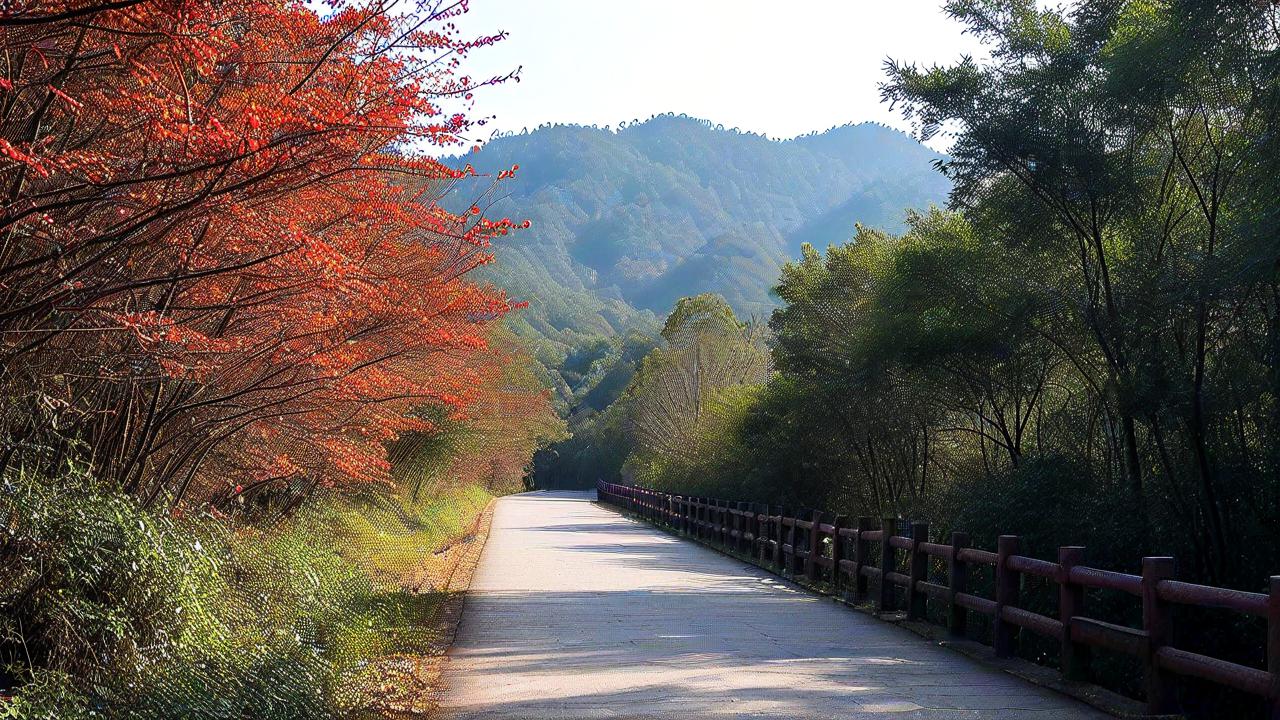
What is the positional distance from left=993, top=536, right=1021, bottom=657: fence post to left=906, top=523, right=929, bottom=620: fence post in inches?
73.0

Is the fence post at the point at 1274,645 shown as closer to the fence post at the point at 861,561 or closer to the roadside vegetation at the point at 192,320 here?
the roadside vegetation at the point at 192,320

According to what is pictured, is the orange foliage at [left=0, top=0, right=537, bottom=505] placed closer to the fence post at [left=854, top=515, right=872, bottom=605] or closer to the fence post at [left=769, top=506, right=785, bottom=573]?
the fence post at [left=854, top=515, right=872, bottom=605]

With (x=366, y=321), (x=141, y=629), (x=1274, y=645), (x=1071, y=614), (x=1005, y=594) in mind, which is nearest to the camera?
(x=1274, y=645)

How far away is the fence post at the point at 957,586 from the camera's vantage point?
9.96 m

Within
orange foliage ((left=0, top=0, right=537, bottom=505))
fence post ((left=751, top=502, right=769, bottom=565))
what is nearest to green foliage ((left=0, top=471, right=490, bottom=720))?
orange foliage ((left=0, top=0, right=537, bottom=505))

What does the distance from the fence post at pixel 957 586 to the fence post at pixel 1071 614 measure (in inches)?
80.0

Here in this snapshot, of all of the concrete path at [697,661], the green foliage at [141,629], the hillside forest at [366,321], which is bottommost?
the concrete path at [697,661]

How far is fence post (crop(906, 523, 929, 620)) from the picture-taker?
36.0 feet

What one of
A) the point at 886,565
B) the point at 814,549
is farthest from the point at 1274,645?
the point at 814,549

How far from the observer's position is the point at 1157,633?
22.3 ft

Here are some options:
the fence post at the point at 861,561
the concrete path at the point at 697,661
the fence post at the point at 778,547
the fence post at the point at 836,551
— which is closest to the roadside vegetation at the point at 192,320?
the concrete path at the point at 697,661

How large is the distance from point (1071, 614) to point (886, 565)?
4177 millimetres

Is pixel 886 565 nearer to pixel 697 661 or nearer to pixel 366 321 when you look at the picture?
pixel 697 661

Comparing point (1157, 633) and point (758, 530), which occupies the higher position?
point (758, 530)
